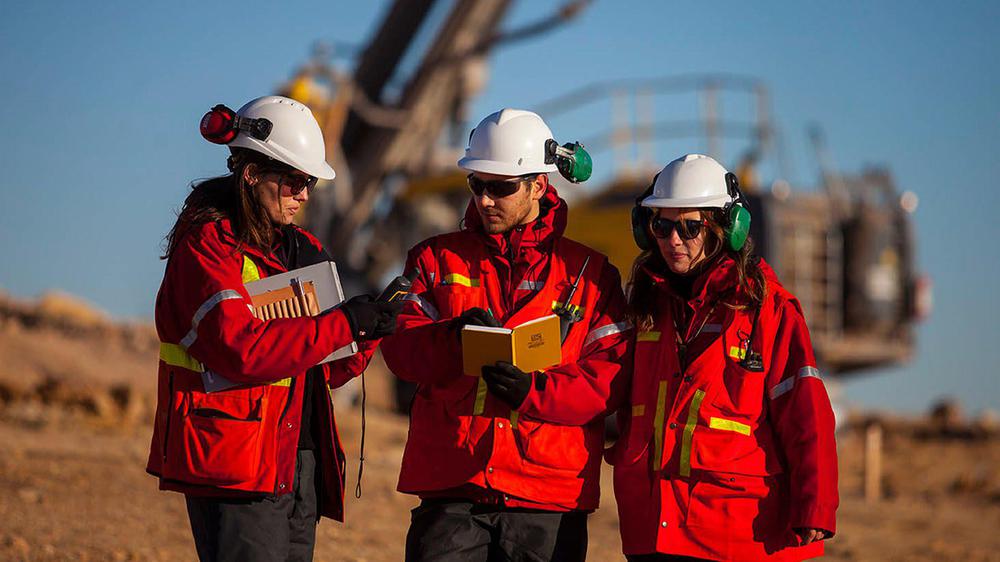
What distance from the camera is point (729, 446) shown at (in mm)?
4258

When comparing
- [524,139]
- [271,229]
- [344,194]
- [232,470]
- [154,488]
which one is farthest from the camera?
[344,194]

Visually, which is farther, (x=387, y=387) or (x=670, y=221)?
(x=387, y=387)

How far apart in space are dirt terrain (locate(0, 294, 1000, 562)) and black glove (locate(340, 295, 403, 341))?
4147 mm

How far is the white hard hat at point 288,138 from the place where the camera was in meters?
4.26

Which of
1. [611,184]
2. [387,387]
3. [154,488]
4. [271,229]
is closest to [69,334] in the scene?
[387,387]

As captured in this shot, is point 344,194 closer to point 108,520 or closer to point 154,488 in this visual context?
point 154,488

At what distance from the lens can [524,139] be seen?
4602mm

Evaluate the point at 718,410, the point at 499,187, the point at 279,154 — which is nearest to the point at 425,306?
the point at 499,187

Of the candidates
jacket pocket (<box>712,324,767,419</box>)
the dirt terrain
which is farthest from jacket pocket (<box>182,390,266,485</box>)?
the dirt terrain

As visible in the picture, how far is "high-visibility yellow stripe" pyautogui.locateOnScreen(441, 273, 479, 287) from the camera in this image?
453cm

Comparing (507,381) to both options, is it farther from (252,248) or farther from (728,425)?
(252,248)

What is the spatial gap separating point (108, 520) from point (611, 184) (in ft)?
27.8

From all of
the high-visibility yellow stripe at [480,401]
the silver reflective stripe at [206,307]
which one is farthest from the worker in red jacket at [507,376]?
the silver reflective stripe at [206,307]

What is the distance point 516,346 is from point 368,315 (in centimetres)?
46
